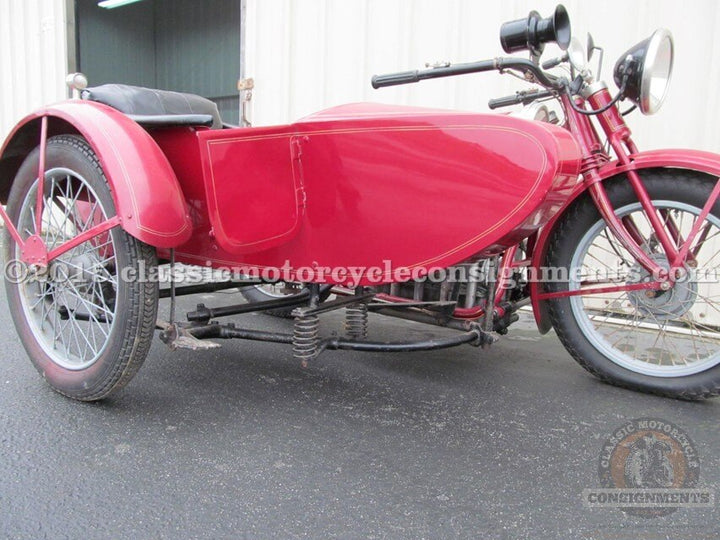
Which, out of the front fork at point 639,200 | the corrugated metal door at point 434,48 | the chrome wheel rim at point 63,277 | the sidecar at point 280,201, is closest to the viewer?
the sidecar at point 280,201

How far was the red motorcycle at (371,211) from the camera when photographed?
1.64 meters

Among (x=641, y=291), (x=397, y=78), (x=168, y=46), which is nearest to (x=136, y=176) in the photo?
(x=397, y=78)

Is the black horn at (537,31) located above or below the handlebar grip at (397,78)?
above

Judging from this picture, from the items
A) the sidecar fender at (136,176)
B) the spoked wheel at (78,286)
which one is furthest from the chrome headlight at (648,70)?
the spoked wheel at (78,286)

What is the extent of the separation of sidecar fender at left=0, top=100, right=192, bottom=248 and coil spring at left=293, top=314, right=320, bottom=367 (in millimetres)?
495

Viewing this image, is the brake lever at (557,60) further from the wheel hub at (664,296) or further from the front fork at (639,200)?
the wheel hub at (664,296)

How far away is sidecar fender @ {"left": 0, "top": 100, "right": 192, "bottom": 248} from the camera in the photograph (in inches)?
65.0

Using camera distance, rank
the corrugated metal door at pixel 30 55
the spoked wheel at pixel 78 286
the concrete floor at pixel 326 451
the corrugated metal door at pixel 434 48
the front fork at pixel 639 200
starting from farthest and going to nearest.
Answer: the corrugated metal door at pixel 30 55 → the corrugated metal door at pixel 434 48 → the front fork at pixel 639 200 → the spoked wheel at pixel 78 286 → the concrete floor at pixel 326 451

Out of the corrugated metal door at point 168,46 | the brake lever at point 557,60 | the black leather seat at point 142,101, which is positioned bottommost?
the black leather seat at point 142,101

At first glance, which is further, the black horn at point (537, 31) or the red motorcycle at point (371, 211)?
the black horn at point (537, 31)

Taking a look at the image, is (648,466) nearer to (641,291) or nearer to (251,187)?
(641,291)

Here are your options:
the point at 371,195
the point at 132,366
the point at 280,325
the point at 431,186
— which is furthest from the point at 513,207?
the point at 280,325

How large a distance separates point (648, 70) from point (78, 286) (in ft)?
7.03

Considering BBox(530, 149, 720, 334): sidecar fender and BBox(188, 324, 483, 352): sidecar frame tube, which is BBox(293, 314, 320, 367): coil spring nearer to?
BBox(188, 324, 483, 352): sidecar frame tube
